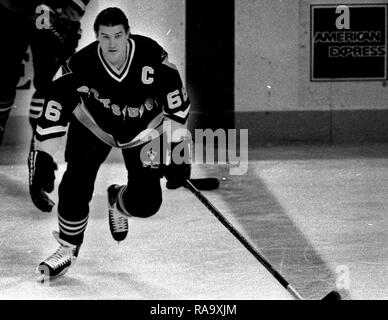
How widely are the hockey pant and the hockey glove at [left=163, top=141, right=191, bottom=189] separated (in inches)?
3.3

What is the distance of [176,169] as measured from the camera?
12.8 feet

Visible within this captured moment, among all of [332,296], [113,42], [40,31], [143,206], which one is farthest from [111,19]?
[40,31]

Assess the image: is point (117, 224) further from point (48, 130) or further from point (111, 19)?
point (111, 19)

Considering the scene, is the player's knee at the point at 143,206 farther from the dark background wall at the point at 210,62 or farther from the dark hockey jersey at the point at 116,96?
the dark background wall at the point at 210,62

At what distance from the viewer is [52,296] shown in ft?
11.8

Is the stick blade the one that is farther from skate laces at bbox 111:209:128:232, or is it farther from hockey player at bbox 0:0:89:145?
hockey player at bbox 0:0:89:145

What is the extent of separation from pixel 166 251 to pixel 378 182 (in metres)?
1.63

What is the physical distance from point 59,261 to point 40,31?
183cm

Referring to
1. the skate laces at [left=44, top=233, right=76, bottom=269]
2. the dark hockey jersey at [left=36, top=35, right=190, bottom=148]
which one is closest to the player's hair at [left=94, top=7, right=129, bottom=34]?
the dark hockey jersey at [left=36, top=35, right=190, bottom=148]

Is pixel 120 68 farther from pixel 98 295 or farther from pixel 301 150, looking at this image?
pixel 301 150

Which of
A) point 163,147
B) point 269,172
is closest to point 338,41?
point 269,172

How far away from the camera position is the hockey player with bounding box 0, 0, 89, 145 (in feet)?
17.5
